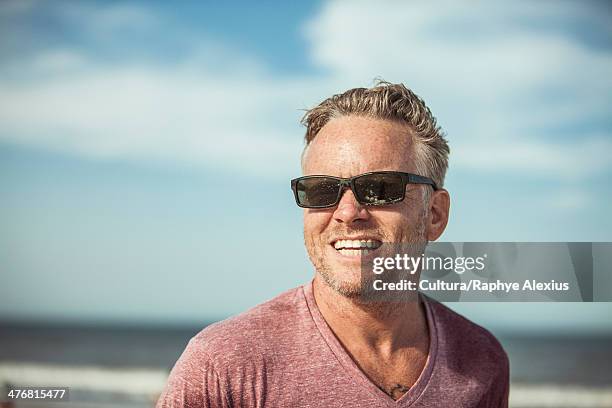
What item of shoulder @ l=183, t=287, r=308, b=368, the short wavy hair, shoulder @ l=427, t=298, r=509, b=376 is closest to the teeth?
shoulder @ l=183, t=287, r=308, b=368

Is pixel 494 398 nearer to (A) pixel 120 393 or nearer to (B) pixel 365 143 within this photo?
(B) pixel 365 143

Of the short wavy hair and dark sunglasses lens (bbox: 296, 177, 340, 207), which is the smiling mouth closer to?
dark sunglasses lens (bbox: 296, 177, 340, 207)

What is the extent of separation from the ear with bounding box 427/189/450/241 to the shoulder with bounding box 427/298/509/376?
0.27 meters

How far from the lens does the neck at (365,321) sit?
88.9 inches

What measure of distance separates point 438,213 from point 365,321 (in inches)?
22.8

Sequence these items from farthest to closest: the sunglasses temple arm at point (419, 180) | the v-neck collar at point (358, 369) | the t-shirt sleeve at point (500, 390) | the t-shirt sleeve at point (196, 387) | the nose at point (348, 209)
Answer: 1. the t-shirt sleeve at point (500, 390)
2. the sunglasses temple arm at point (419, 180)
3. the nose at point (348, 209)
4. the v-neck collar at point (358, 369)
5. the t-shirt sleeve at point (196, 387)

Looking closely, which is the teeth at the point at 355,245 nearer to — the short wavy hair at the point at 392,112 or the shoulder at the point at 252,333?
the shoulder at the point at 252,333

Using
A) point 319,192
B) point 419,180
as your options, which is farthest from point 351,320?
point 419,180

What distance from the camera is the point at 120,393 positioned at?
1264 centimetres

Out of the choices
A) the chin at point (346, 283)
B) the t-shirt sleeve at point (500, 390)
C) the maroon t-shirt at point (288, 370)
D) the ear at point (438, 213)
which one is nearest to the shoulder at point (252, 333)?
the maroon t-shirt at point (288, 370)

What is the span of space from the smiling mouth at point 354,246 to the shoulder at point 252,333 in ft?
0.74

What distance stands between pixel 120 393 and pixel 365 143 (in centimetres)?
1159

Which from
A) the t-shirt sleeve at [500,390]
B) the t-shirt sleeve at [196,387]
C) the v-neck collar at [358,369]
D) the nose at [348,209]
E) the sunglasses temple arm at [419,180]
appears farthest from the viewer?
the t-shirt sleeve at [500,390]

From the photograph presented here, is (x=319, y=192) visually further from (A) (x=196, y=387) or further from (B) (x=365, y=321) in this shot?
(A) (x=196, y=387)
